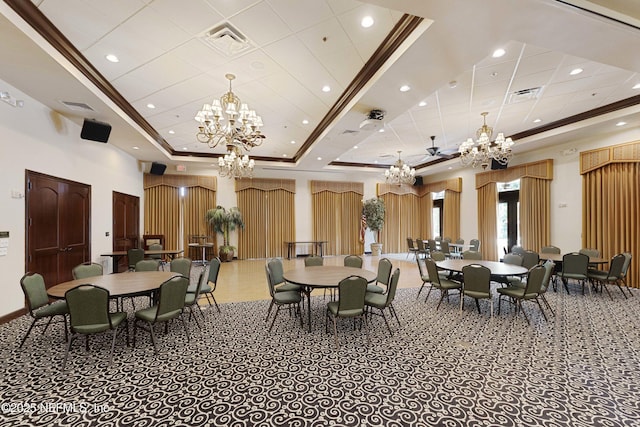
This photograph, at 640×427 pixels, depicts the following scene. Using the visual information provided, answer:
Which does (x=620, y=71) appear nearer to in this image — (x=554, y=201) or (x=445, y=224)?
(x=554, y=201)

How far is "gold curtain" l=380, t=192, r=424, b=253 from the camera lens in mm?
13304

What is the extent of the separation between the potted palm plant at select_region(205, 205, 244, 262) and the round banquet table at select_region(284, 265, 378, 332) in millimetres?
6754

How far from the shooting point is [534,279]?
4.20 metres

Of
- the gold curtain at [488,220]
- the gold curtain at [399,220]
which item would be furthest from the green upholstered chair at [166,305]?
the gold curtain at [399,220]

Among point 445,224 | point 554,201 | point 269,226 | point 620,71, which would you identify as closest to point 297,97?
point 620,71

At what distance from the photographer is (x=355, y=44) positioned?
151 inches

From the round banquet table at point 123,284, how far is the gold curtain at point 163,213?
6.62 meters

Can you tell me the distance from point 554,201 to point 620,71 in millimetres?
4470

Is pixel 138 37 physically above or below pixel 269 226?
above

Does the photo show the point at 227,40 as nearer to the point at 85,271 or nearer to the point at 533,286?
the point at 85,271

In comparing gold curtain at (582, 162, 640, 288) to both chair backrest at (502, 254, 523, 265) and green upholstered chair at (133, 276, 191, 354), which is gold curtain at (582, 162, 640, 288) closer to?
chair backrest at (502, 254, 523, 265)

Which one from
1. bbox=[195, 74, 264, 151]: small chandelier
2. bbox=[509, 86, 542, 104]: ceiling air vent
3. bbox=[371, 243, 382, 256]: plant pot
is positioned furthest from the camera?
bbox=[371, 243, 382, 256]: plant pot

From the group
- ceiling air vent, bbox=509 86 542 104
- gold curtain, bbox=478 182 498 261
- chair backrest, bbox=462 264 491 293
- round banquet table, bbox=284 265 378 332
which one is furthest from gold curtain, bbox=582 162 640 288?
round banquet table, bbox=284 265 378 332

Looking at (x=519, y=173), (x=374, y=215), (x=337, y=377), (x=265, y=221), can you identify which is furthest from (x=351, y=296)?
(x=374, y=215)
